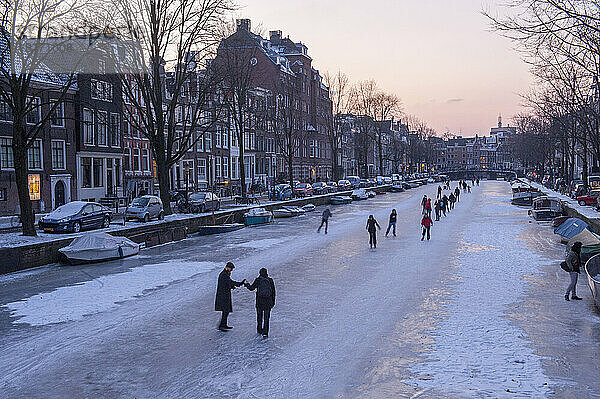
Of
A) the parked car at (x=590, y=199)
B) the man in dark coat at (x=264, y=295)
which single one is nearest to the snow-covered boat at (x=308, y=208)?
the parked car at (x=590, y=199)

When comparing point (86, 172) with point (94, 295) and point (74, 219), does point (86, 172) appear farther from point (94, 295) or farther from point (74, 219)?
point (94, 295)

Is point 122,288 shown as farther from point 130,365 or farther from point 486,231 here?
point 486,231

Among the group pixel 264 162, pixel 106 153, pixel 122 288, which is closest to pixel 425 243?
pixel 122 288

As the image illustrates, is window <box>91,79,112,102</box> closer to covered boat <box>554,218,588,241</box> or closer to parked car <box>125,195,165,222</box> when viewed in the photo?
parked car <box>125,195,165,222</box>

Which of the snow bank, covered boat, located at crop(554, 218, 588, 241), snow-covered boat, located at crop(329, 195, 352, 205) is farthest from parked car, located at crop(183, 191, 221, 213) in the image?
covered boat, located at crop(554, 218, 588, 241)

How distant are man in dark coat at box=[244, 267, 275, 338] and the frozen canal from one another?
329 mm

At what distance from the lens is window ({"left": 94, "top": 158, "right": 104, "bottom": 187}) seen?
5088 cm

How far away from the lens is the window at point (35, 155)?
42875 mm

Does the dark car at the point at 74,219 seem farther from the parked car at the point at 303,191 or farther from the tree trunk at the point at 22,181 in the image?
the parked car at the point at 303,191

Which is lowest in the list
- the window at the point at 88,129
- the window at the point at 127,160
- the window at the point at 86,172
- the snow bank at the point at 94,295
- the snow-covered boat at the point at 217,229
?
the snow bank at the point at 94,295

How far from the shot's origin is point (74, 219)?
29766 millimetres

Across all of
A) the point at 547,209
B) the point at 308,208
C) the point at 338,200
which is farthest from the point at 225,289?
the point at 338,200

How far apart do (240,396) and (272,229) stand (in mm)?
29012

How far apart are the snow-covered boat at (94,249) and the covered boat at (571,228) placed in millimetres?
19449
